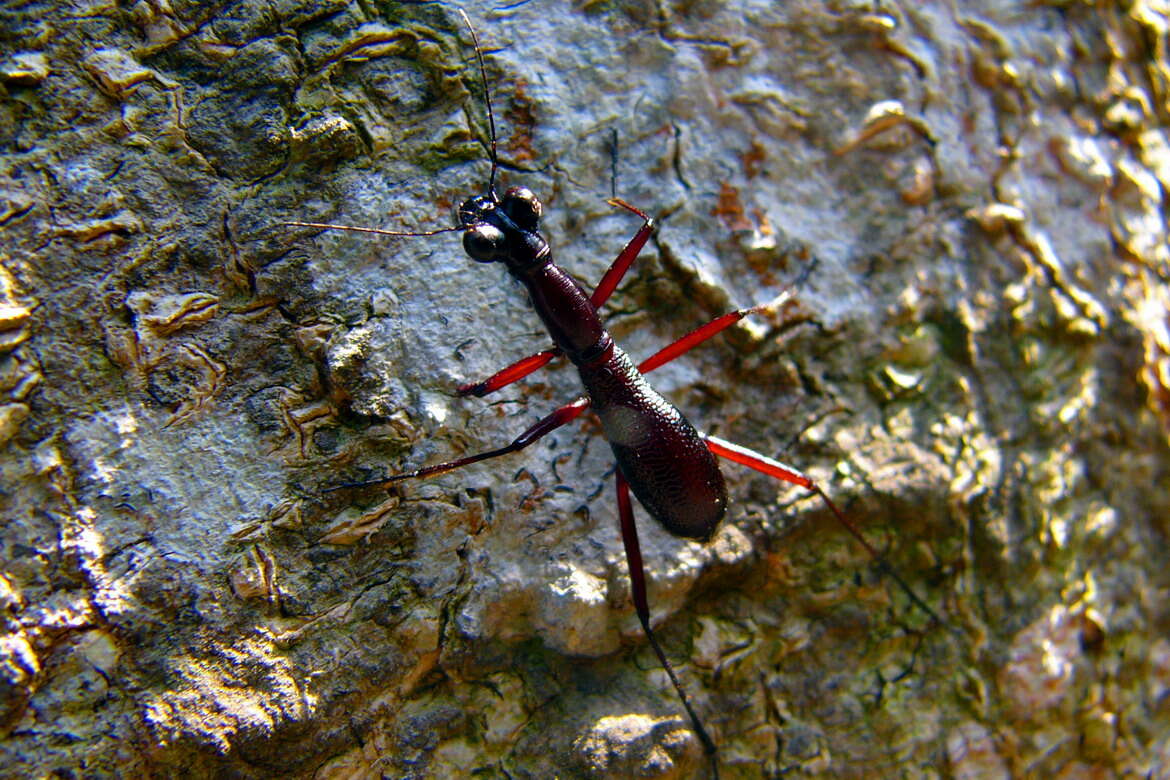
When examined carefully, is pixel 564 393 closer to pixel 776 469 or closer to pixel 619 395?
pixel 619 395

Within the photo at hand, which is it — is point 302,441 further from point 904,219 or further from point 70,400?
point 904,219

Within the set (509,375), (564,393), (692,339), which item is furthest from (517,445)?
(692,339)

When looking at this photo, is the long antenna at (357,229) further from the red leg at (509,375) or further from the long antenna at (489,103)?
the red leg at (509,375)

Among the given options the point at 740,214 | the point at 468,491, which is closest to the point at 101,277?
the point at 468,491

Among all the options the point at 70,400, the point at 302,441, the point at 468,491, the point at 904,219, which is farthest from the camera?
the point at 904,219

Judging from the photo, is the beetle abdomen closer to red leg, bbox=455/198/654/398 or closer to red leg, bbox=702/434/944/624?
red leg, bbox=702/434/944/624

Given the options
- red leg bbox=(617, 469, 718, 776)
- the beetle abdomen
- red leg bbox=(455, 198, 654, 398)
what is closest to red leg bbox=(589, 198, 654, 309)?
red leg bbox=(455, 198, 654, 398)
